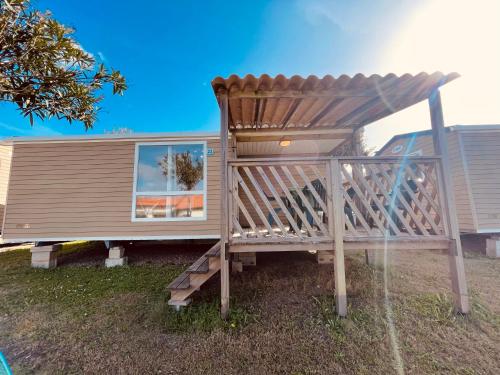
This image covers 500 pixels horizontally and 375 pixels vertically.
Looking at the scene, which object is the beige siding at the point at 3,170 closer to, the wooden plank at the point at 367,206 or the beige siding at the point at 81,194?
the beige siding at the point at 81,194

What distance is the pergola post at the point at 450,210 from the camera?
2.64 metres

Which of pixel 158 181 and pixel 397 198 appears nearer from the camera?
pixel 397 198

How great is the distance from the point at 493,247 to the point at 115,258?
27.6 ft

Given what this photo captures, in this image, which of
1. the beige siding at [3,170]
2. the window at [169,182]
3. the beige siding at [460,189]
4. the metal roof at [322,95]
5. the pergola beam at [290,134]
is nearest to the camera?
the metal roof at [322,95]

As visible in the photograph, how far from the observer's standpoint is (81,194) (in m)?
5.27

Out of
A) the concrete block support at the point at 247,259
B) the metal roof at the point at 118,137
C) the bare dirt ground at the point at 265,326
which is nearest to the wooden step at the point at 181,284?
the bare dirt ground at the point at 265,326

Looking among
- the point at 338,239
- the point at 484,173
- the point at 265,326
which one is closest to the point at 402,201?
the point at 338,239

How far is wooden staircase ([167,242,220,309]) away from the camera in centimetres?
280

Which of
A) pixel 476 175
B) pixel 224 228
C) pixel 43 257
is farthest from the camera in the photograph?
pixel 476 175

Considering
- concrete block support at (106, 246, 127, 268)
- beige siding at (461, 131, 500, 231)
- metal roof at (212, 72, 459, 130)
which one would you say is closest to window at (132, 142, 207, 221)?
concrete block support at (106, 246, 127, 268)

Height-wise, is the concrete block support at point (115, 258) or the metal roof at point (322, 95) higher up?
the metal roof at point (322, 95)

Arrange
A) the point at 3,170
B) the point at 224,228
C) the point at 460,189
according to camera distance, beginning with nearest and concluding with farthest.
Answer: the point at 224,228
the point at 460,189
the point at 3,170

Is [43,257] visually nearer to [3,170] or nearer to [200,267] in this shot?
[200,267]

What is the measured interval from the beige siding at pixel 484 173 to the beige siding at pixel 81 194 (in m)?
6.23
